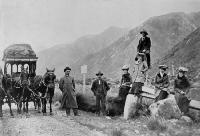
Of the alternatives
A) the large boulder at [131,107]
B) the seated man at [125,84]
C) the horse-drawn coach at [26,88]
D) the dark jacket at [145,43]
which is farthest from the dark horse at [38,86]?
the dark jacket at [145,43]

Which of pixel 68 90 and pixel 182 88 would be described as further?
pixel 68 90

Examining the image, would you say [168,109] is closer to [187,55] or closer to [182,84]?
[182,84]

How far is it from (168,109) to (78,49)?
13931cm

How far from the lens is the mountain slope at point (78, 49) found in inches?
5660

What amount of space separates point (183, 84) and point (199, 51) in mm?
32399

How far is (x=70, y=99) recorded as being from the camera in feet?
49.2

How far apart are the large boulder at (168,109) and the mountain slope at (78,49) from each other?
12741cm

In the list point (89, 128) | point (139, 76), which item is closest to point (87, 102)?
point (139, 76)

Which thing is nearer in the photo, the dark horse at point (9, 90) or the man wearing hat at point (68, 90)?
the dark horse at point (9, 90)

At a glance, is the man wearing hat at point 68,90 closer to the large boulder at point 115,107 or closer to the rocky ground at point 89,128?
the large boulder at point 115,107

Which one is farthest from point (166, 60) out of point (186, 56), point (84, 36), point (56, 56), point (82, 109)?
point (84, 36)

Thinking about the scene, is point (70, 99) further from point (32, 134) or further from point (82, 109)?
point (32, 134)

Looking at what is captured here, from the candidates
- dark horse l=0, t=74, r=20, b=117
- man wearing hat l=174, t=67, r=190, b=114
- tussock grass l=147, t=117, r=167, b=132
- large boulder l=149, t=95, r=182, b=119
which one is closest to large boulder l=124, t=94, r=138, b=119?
large boulder l=149, t=95, r=182, b=119

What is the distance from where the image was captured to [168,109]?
40.4 ft
